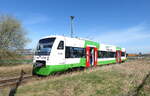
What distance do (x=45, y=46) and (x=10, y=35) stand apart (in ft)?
46.7

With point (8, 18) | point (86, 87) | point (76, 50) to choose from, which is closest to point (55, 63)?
point (76, 50)

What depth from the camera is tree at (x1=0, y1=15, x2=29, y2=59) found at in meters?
21.2

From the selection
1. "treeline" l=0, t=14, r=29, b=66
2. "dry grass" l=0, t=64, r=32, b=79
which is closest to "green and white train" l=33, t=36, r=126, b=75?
"dry grass" l=0, t=64, r=32, b=79

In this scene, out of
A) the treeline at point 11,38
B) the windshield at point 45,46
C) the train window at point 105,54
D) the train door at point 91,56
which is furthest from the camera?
the treeline at point 11,38

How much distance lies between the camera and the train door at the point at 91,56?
568 inches

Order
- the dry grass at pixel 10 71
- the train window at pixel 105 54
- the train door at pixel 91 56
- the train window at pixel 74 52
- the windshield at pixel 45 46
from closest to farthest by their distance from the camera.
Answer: the windshield at pixel 45 46 → the train window at pixel 74 52 → the dry grass at pixel 10 71 → the train door at pixel 91 56 → the train window at pixel 105 54

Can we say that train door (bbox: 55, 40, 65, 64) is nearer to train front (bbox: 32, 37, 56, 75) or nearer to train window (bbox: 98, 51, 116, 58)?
train front (bbox: 32, 37, 56, 75)

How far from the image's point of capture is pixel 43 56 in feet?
34.2

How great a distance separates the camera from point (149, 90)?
6.50 metres

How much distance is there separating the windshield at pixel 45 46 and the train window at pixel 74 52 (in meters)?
1.51

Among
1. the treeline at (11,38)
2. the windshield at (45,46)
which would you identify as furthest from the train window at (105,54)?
the treeline at (11,38)

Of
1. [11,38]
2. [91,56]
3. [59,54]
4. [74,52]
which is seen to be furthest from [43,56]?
[11,38]

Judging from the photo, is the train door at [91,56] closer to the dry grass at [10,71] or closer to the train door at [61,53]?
the train door at [61,53]

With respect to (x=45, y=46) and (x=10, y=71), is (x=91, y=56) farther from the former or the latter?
(x=10, y=71)
